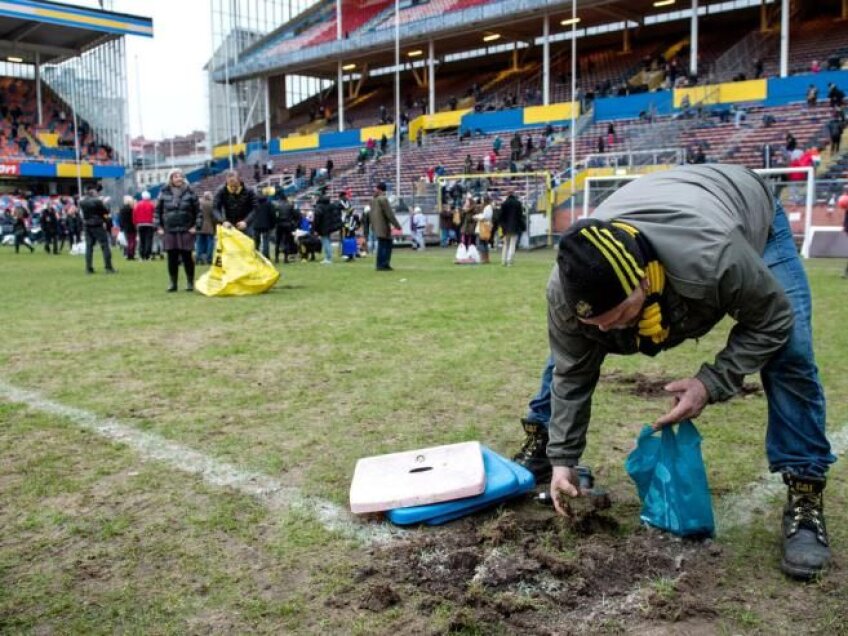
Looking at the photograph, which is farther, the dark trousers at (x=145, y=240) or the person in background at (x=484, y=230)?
the dark trousers at (x=145, y=240)

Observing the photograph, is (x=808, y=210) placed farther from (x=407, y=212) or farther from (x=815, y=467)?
(x=815, y=467)

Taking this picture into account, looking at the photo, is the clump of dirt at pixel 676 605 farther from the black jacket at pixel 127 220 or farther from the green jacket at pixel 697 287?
the black jacket at pixel 127 220

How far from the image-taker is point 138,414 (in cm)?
466

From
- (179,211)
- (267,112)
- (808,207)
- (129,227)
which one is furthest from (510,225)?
(267,112)

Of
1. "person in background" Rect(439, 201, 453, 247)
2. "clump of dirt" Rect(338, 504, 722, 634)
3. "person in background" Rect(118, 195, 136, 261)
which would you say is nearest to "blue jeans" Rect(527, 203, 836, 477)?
"clump of dirt" Rect(338, 504, 722, 634)

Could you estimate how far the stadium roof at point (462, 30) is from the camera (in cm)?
3900

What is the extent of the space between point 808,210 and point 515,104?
24.4 metres

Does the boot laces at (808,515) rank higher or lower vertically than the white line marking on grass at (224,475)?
higher

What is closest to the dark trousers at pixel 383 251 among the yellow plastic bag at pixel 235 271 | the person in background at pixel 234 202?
the person in background at pixel 234 202

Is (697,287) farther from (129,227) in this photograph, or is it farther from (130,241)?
(129,227)

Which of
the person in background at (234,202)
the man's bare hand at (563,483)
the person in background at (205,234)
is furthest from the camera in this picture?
the person in background at (205,234)

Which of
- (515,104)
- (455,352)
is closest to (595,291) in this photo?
(455,352)

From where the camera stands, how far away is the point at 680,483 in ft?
9.34

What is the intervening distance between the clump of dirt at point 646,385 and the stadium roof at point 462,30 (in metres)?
35.2
